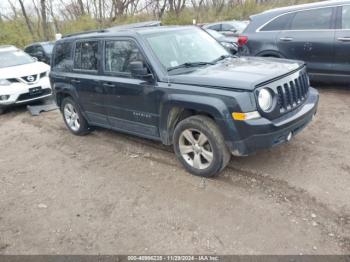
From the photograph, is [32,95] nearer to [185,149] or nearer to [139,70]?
[139,70]

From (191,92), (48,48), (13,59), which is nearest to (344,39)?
(191,92)

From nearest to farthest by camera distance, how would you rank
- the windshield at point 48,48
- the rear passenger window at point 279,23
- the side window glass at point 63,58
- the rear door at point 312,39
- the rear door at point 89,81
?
the rear door at point 89,81 < the side window glass at point 63,58 < the rear door at point 312,39 < the rear passenger window at point 279,23 < the windshield at point 48,48

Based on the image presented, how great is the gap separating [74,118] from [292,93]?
4031 mm

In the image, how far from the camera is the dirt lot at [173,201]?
305 cm

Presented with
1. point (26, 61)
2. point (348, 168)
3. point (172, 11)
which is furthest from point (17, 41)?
point (348, 168)

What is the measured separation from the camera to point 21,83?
8297 millimetres

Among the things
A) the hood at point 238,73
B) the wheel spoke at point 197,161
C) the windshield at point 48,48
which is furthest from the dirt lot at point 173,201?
the windshield at point 48,48

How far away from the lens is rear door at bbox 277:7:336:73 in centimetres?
654

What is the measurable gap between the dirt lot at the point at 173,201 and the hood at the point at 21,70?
11.6ft

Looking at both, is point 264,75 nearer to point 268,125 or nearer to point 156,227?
point 268,125

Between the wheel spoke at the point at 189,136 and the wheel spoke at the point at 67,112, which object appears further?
the wheel spoke at the point at 67,112

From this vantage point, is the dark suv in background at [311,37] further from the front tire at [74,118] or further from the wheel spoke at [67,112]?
the wheel spoke at [67,112]

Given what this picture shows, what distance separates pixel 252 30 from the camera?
7.52 m

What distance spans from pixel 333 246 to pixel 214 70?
2.30 meters
